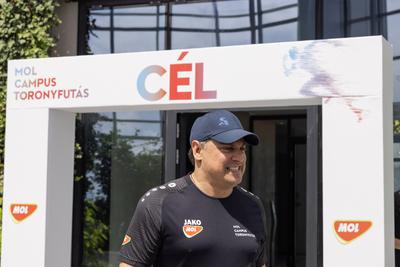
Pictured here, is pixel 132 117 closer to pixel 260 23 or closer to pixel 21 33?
pixel 21 33

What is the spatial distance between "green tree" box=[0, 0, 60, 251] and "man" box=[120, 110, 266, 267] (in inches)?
192

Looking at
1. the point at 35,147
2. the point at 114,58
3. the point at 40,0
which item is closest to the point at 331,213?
the point at 114,58

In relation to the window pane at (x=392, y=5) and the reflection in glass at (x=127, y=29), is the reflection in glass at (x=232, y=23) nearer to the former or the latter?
A: the reflection in glass at (x=127, y=29)

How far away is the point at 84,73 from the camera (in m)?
5.05

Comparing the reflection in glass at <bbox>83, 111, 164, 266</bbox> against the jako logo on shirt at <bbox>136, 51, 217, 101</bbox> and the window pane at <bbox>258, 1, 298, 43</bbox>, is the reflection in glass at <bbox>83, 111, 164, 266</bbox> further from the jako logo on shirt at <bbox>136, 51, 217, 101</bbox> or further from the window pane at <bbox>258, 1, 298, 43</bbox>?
the jako logo on shirt at <bbox>136, 51, 217, 101</bbox>

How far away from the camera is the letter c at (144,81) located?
4781 millimetres

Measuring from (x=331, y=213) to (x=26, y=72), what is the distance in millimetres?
2691

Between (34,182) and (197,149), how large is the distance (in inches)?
118

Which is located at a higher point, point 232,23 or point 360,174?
point 232,23

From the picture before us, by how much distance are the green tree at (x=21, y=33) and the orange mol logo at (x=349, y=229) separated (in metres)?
4.13

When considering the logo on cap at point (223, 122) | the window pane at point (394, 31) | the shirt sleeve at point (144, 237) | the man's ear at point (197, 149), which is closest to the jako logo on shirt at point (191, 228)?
the shirt sleeve at point (144, 237)

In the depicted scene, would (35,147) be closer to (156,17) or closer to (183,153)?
(183,153)

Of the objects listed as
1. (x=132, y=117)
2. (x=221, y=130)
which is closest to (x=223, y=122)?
(x=221, y=130)

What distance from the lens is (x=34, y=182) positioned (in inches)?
208
